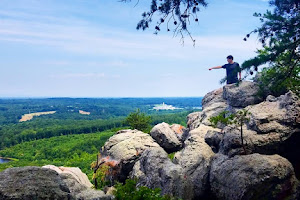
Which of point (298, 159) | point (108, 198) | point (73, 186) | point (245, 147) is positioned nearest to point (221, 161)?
point (245, 147)

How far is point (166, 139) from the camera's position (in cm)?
1850

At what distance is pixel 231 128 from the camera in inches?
525

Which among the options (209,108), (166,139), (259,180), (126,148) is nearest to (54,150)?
(166,139)

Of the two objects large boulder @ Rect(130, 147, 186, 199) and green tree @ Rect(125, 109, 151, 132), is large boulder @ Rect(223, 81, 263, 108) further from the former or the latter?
green tree @ Rect(125, 109, 151, 132)

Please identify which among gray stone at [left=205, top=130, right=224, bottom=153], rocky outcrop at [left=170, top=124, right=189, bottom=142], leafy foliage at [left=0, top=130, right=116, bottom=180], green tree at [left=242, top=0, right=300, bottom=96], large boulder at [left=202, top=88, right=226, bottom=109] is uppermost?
green tree at [left=242, top=0, right=300, bottom=96]

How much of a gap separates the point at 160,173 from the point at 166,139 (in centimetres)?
697

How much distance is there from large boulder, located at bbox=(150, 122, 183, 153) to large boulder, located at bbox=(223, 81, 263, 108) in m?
4.38

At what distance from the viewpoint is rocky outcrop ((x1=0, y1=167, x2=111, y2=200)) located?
7.37 m

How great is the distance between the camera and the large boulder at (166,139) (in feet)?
60.7

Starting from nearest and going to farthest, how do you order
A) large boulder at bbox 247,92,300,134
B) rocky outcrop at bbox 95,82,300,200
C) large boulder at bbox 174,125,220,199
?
rocky outcrop at bbox 95,82,300,200 → large boulder at bbox 174,125,220,199 → large boulder at bbox 247,92,300,134

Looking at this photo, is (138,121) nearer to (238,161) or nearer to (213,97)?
(213,97)

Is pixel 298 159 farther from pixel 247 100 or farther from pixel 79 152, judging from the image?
pixel 79 152

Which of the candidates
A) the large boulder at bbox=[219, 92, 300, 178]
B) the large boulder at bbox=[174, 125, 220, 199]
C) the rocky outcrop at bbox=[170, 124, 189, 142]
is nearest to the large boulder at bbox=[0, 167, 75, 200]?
the large boulder at bbox=[174, 125, 220, 199]

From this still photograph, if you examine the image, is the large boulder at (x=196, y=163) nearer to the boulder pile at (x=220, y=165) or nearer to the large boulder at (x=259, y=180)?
the boulder pile at (x=220, y=165)
